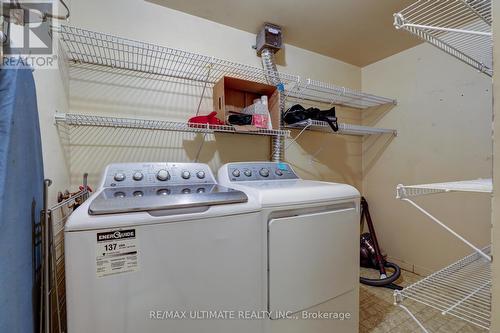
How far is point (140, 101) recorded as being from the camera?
164cm

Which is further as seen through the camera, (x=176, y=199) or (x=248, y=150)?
(x=248, y=150)

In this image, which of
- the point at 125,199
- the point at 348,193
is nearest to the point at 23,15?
the point at 125,199

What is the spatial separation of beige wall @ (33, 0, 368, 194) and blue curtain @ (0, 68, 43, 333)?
326 mm

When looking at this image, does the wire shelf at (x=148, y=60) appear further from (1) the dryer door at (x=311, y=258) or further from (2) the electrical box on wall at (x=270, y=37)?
(1) the dryer door at (x=311, y=258)

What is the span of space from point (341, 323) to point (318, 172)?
140cm

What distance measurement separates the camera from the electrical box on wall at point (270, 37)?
188 cm

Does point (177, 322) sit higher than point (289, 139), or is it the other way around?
point (289, 139)

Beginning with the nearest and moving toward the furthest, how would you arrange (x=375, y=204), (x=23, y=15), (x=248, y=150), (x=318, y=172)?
(x=23, y=15)
(x=248, y=150)
(x=318, y=172)
(x=375, y=204)

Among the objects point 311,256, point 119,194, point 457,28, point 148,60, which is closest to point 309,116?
point 457,28

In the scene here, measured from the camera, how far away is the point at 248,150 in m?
2.02

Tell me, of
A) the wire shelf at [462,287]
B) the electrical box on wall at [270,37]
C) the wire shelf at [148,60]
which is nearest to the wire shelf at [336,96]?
the wire shelf at [148,60]

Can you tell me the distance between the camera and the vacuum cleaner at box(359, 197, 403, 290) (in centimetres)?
198

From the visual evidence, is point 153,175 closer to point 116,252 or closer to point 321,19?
point 116,252

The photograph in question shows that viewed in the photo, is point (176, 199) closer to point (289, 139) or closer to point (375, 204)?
point (289, 139)
